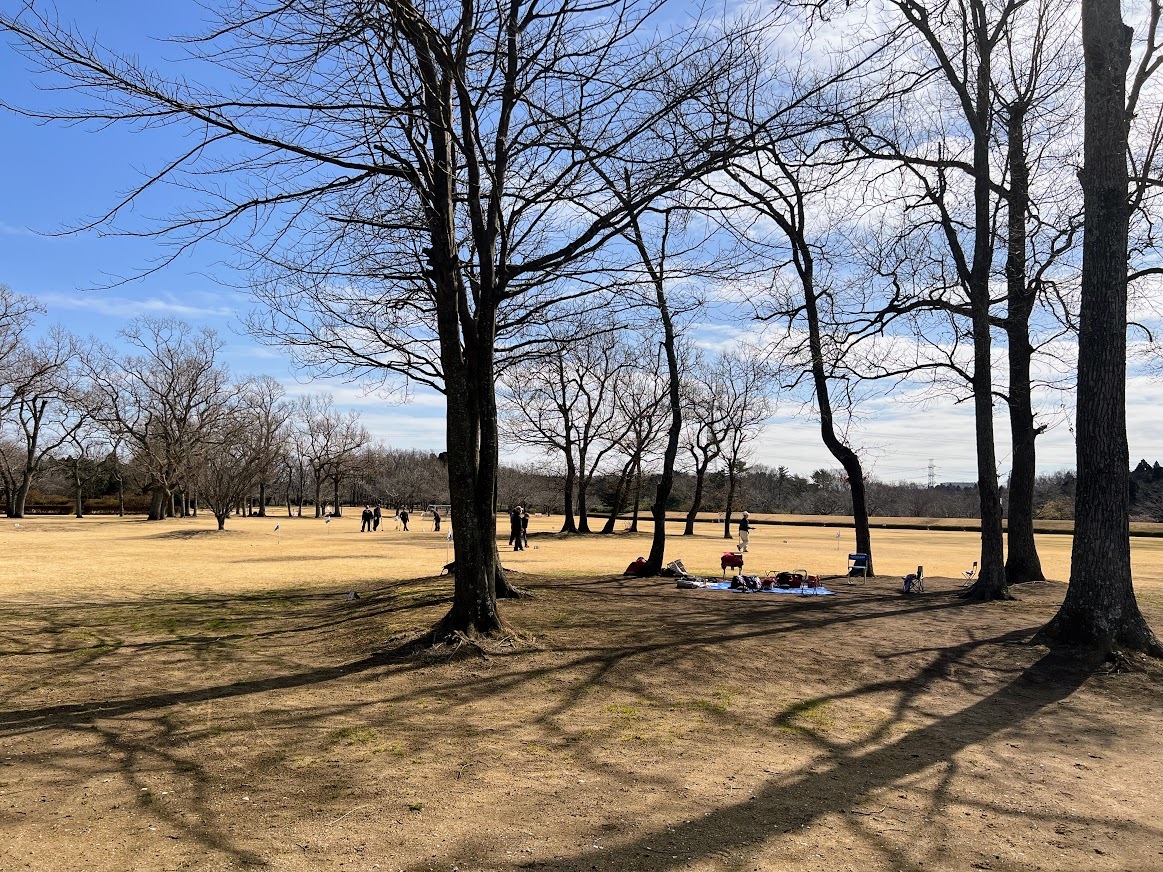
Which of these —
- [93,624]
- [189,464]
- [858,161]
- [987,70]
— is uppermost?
[987,70]

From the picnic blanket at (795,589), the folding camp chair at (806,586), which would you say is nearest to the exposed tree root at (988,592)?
the picnic blanket at (795,589)

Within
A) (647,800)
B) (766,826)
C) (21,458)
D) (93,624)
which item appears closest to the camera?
(766,826)

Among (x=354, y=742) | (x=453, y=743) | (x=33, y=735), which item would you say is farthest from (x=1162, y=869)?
(x=33, y=735)

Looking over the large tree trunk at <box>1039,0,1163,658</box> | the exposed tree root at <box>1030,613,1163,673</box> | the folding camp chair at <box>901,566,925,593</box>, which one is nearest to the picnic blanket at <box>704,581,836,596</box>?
the folding camp chair at <box>901,566,925,593</box>

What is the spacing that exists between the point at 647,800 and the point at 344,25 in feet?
22.2

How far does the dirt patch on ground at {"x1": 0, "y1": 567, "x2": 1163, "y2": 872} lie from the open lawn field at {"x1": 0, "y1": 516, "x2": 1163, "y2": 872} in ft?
0.09

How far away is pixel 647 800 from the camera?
468 cm

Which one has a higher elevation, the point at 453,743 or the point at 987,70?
the point at 987,70

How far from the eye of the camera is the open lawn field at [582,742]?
407cm

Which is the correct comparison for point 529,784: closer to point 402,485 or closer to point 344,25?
point 344,25

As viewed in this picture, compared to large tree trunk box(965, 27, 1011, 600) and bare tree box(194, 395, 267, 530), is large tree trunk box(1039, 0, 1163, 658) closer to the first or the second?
large tree trunk box(965, 27, 1011, 600)

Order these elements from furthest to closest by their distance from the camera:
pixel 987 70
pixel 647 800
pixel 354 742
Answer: pixel 987 70 < pixel 354 742 < pixel 647 800

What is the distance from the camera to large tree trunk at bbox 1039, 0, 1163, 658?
8633 mm

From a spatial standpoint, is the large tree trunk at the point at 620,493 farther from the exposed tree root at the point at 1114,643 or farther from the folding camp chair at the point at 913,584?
the exposed tree root at the point at 1114,643
